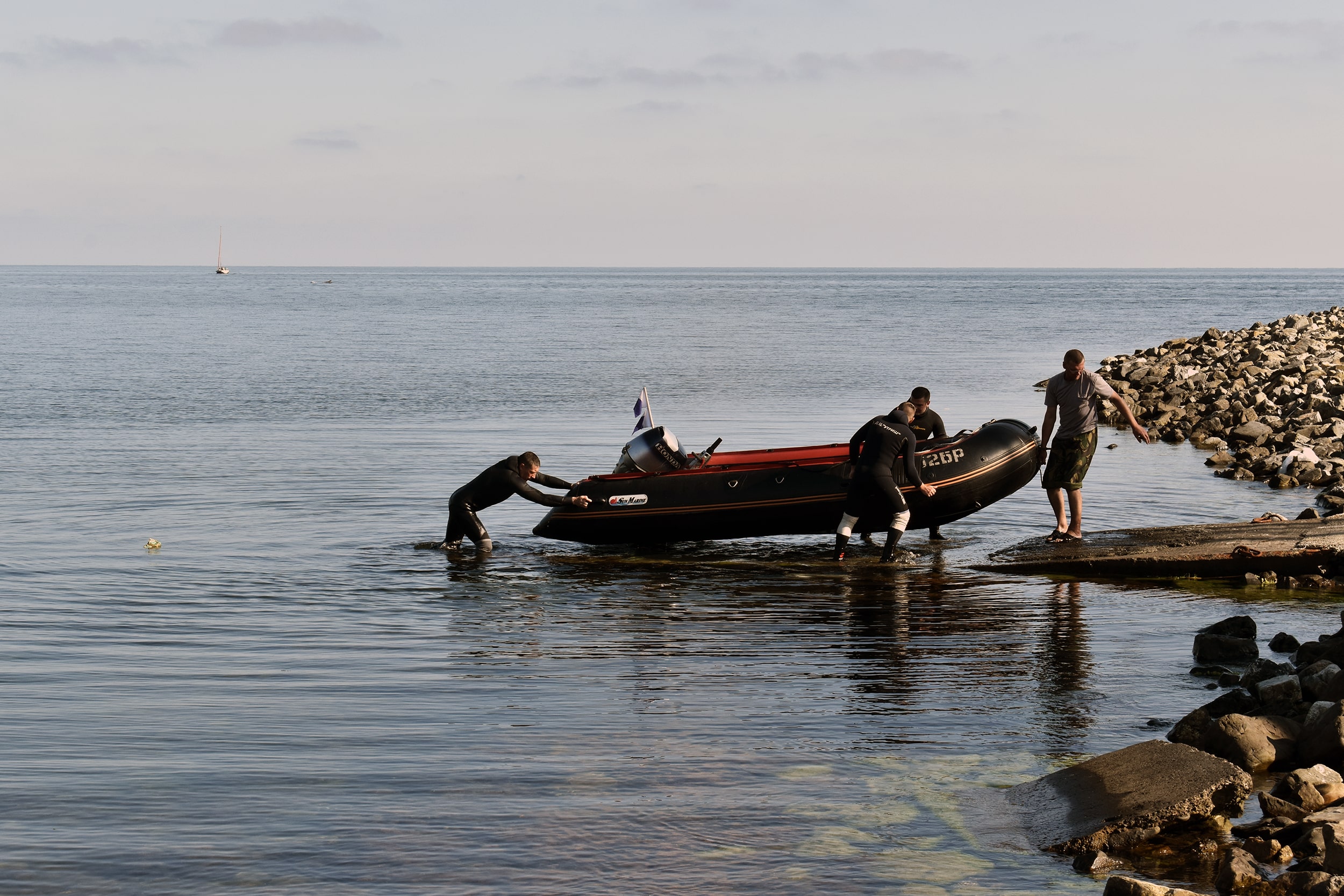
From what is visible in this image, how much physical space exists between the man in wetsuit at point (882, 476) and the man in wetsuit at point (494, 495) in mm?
2811

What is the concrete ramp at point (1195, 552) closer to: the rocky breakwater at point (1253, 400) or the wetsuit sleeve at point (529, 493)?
the rocky breakwater at point (1253, 400)

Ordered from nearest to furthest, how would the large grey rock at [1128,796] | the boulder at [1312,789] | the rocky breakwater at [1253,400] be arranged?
1. the large grey rock at [1128,796]
2. the boulder at [1312,789]
3. the rocky breakwater at [1253,400]

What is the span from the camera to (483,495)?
1470cm

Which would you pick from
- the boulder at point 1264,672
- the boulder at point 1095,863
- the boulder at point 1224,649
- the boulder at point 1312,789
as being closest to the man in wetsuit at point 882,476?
the boulder at point 1224,649

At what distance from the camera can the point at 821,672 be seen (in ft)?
32.0

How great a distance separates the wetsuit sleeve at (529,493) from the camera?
555 inches

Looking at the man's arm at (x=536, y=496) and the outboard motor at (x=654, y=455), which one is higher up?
the outboard motor at (x=654, y=455)

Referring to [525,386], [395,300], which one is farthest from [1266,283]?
[525,386]

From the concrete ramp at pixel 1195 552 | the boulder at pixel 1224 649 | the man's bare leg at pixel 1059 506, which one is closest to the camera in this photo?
the boulder at pixel 1224 649

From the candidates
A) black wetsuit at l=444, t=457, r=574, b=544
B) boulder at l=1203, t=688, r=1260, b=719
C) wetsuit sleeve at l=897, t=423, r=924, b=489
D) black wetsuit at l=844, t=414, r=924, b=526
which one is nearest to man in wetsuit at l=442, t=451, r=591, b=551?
black wetsuit at l=444, t=457, r=574, b=544

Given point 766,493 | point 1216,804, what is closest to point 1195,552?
point 766,493

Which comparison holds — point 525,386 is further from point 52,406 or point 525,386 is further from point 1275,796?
point 1275,796

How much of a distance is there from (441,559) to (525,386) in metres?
23.4

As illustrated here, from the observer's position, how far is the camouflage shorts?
42.8 feet
